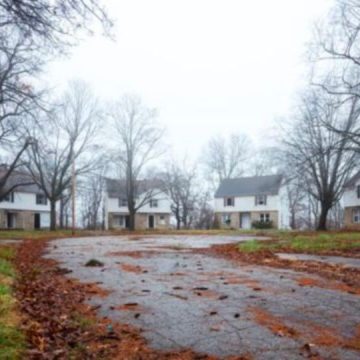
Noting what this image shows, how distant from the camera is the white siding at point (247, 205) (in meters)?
68.2

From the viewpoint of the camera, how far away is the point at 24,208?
65.6 meters

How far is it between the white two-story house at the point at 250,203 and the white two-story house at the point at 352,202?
35.2ft

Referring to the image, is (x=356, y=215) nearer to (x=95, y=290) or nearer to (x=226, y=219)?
(x=226, y=219)

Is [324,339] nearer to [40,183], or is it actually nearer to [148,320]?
[148,320]

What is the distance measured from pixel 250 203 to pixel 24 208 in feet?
103

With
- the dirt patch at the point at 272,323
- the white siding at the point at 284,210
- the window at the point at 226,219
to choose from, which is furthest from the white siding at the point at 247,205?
the dirt patch at the point at 272,323

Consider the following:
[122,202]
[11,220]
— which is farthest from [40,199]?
[122,202]

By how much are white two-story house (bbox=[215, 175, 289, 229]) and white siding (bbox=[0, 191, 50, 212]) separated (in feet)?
84.5

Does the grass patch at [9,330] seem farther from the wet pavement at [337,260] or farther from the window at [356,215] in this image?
the window at [356,215]

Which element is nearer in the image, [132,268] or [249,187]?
[132,268]

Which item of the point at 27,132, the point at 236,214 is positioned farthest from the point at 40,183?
the point at 27,132

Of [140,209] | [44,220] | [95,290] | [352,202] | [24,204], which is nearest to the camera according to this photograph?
[95,290]

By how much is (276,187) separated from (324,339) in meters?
63.2

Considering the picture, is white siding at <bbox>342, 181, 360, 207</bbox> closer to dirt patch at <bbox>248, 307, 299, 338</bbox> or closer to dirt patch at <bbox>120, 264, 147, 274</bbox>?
dirt patch at <bbox>120, 264, 147, 274</bbox>
